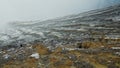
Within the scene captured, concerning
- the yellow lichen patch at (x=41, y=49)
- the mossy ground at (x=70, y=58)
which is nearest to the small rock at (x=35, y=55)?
the mossy ground at (x=70, y=58)

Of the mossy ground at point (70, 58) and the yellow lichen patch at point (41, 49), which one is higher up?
the mossy ground at point (70, 58)

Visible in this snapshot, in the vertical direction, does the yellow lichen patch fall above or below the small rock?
below

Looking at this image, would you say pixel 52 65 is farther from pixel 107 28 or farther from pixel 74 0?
pixel 74 0

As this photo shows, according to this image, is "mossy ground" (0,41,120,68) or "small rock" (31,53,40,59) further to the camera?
"small rock" (31,53,40,59)

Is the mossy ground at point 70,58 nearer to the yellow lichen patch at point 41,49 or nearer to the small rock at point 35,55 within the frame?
the yellow lichen patch at point 41,49

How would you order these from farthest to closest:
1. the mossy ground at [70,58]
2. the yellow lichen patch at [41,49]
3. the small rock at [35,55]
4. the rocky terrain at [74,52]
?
the yellow lichen patch at [41,49]
the small rock at [35,55]
the rocky terrain at [74,52]
the mossy ground at [70,58]

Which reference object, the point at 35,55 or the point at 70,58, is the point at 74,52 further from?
the point at 35,55

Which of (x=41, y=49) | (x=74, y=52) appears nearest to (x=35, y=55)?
(x=41, y=49)

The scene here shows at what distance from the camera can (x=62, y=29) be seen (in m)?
41.8

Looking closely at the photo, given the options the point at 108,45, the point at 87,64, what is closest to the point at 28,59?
the point at 87,64

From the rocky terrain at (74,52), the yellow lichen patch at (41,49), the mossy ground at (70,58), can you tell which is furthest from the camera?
the yellow lichen patch at (41,49)

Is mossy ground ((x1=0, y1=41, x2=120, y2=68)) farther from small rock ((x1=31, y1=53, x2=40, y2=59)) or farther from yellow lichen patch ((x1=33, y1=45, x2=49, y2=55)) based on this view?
small rock ((x1=31, y1=53, x2=40, y2=59))

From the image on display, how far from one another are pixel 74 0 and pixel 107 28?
50.7m

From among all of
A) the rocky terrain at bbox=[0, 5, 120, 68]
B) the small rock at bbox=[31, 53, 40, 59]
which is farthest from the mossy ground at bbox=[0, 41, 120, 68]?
the small rock at bbox=[31, 53, 40, 59]
